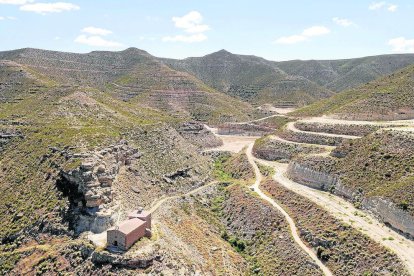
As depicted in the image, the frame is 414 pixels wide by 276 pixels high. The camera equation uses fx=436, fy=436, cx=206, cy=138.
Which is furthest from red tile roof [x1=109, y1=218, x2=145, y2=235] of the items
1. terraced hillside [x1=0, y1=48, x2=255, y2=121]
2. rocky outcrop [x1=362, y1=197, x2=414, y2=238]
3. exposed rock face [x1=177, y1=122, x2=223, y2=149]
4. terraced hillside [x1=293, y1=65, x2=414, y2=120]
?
terraced hillside [x1=0, y1=48, x2=255, y2=121]

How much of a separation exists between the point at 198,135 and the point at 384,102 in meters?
52.2

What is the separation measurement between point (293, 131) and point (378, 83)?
37135mm

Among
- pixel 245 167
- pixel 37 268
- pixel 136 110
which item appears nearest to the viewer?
pixel 37 268

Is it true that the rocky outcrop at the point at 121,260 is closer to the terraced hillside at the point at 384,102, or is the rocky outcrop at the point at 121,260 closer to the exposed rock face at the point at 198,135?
the terraced hillside at the point at 384,102

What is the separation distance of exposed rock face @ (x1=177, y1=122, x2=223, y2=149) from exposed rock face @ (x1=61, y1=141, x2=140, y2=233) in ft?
191

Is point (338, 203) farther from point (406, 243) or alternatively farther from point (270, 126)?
point (270, 126)

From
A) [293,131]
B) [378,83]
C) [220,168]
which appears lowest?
[220,168]

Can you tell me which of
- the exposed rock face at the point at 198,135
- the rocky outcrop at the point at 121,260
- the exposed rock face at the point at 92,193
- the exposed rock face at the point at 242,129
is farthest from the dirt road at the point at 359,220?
the exposed rock face at the point at 242,129

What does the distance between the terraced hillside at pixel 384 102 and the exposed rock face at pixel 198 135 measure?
1209 inches

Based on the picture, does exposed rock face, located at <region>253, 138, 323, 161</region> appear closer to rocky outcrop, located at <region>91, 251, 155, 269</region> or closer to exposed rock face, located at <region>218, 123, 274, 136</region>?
exposed rock face, located at <region>218, 123, 274, 136</region>

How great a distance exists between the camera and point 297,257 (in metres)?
60.3

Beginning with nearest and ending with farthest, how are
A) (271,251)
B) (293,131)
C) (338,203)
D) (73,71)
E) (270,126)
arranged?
(271,251)
(338,203)
(293,131)
(270,126)
(73,71)

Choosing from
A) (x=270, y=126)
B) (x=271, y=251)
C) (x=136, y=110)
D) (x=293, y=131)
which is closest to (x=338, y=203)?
(x=271, y=251)

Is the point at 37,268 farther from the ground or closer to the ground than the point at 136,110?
closer to the ground
